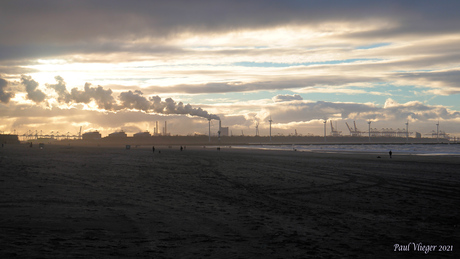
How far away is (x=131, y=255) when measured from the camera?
10.9 metres

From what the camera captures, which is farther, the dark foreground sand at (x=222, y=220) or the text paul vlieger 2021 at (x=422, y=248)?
the text paul vlieger 2021 at (x=422, y=248)

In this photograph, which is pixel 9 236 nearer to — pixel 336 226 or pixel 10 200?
pixel 10 200

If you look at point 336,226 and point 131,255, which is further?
point 336,226

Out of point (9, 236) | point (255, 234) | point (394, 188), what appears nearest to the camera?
point (9, 236)

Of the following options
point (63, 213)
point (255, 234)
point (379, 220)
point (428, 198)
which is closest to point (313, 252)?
point (255, 234)

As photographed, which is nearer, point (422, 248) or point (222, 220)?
point (422, 248)

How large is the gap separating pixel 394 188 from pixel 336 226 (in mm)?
14043

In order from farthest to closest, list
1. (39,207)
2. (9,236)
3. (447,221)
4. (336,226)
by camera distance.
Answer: (39,207) → (447,221) → (336,226) → (9,236)

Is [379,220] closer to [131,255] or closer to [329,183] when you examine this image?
[131,255]

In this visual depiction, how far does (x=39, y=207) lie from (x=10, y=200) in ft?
8.92

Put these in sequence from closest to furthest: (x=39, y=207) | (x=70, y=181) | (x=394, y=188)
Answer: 1. (x=39, y=207)
2. (x=394, y=188)
3. (x=70, y=181)

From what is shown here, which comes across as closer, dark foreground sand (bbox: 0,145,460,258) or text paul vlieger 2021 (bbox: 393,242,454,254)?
dark foreground sand (bbox: 0,145,460,258)

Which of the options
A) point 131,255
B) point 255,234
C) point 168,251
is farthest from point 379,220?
point 131,255

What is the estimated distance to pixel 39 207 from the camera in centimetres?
1805
